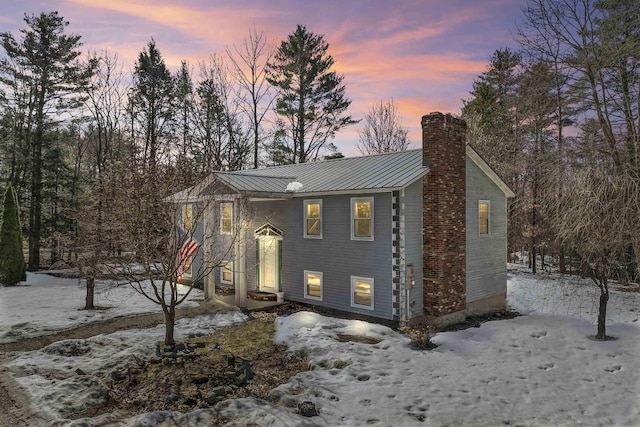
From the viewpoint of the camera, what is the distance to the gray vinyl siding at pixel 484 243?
1470 centimetres

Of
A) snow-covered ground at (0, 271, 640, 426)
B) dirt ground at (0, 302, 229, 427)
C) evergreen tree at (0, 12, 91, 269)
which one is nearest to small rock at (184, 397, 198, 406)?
snow-covered ground at (0, 271, 640, 426)

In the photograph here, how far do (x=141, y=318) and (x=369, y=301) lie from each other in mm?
8588

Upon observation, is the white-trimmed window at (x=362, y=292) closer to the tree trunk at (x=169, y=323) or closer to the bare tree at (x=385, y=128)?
the tree trunk at (x=169, y=323)

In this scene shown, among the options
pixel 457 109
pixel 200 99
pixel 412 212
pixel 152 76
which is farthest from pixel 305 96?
pixel 412 212

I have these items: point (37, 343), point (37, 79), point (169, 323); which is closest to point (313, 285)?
point (169, 323)

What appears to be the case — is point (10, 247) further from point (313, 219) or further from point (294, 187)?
point (313, 219)

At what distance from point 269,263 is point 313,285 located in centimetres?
270

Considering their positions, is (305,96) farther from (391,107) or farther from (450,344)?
(450,344)

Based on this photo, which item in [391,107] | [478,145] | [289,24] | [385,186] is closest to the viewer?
[385,186]

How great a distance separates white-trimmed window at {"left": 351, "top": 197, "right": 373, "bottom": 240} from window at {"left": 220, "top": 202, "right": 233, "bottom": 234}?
6517mm

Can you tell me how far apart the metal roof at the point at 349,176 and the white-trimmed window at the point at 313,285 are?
131 inches

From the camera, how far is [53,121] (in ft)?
83.6

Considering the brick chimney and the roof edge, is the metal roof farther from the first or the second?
the roof edge

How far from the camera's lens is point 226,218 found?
1803 centimetres
